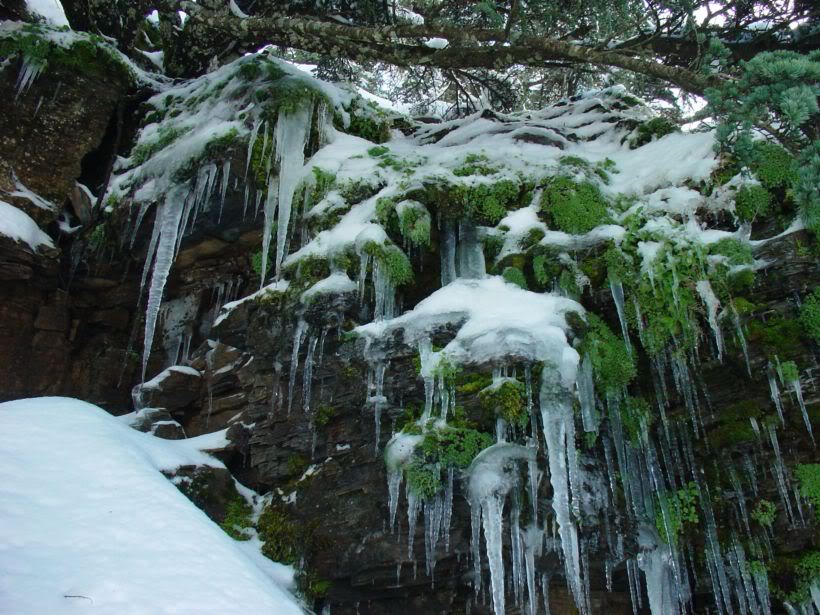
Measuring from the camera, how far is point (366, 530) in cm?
594

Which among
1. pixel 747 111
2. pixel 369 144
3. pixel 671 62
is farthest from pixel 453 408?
pixel 671 62

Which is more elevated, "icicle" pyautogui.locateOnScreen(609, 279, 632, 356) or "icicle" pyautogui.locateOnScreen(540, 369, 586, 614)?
"icicle" pyautogui.locateOnScreen(609, 279, 632, 356)

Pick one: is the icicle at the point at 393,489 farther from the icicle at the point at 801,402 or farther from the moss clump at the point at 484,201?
the icicle at the point at 801,402

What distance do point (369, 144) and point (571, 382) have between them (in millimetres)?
4922

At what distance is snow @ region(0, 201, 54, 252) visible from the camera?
7.93m

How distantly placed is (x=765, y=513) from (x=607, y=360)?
7.20 feet

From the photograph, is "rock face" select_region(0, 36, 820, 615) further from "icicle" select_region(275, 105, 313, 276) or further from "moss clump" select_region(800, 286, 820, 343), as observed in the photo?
"icicle" select_region(275, 105, 313, 276)

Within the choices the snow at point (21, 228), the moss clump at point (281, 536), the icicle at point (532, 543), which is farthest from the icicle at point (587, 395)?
the snow at point (21, 228)

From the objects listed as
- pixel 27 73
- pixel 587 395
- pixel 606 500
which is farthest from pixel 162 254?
pixel 606 500

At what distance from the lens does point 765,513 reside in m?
5.88

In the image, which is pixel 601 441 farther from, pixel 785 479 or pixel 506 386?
pixel 785 479

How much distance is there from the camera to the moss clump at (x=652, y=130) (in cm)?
830

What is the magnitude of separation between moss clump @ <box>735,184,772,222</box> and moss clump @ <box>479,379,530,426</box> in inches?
124

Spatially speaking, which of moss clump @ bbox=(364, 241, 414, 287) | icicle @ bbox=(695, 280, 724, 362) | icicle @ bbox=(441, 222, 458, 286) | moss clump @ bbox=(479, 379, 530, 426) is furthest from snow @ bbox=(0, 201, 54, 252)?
icicle @ bbox=(695, 280, 724, 362)
